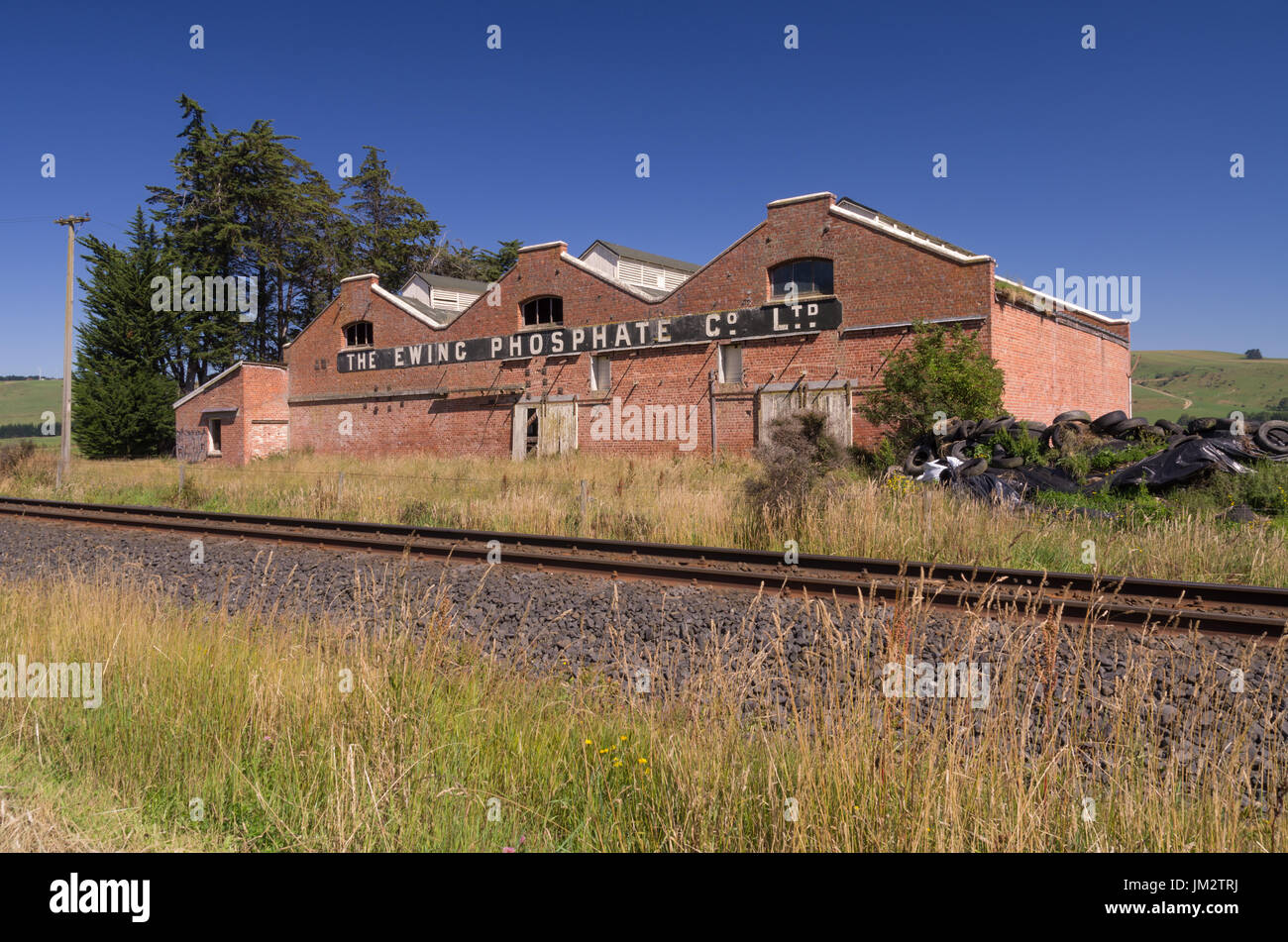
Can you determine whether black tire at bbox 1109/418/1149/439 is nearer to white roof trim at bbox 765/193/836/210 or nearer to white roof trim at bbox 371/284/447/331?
white roof trim at bbox 765/193/836/210

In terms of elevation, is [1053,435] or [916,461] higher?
[1053,435]

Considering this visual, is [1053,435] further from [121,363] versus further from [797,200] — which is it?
[121,363]

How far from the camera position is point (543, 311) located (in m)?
29.0

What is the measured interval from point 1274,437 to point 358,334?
3176cm

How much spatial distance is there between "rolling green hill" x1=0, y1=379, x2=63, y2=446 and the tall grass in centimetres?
12721

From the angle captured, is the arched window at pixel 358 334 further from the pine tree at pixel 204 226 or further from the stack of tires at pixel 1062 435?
the stack of tires at pixel 1062 435

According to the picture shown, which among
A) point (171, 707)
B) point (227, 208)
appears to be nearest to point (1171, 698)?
point (171, 707)

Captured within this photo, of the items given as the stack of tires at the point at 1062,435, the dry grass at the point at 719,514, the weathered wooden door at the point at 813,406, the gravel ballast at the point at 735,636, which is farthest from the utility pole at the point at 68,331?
the stack of tires at the point at 1062,435

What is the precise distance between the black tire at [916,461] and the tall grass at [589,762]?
1267cm

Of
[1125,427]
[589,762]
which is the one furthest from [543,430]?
[589,762]

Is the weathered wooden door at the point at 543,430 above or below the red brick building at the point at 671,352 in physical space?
below

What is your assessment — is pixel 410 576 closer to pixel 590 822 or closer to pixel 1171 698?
pixel 590 822

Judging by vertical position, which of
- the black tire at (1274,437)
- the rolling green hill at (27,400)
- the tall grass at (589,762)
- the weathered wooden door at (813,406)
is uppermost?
the rolling green hill at (27,400)

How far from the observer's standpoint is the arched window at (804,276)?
2279 cm
